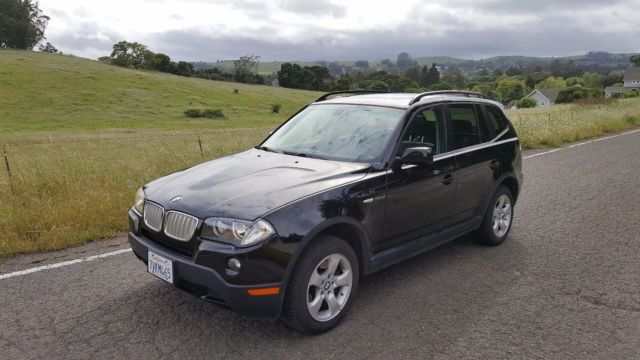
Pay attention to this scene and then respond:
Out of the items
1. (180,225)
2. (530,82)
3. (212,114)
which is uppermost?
(530,82)

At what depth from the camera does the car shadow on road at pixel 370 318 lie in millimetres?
3447

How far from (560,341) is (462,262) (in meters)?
1.60

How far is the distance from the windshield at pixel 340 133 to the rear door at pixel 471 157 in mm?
817

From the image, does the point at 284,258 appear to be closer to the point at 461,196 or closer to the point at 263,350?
the point at 263,350

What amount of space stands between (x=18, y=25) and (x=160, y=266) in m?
96.8

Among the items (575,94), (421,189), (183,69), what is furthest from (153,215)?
(183,69)

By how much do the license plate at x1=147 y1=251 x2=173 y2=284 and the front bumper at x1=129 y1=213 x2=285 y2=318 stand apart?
4cm

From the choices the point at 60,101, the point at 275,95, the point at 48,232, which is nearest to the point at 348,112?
the point at 48,232

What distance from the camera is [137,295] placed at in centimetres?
422

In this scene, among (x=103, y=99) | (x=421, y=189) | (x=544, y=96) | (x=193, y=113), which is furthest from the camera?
(x=544, y=96)

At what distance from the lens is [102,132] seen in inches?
1271

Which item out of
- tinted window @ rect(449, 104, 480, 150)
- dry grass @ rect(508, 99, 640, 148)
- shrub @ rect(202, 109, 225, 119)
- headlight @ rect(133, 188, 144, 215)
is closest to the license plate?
headlight @ rect(133, 188, 144, 215)

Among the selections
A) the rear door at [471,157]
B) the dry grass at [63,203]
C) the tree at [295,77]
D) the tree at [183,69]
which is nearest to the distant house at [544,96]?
the tree at [295,77]

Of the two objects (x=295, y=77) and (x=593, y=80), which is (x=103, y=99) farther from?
(x=593, y=80)
